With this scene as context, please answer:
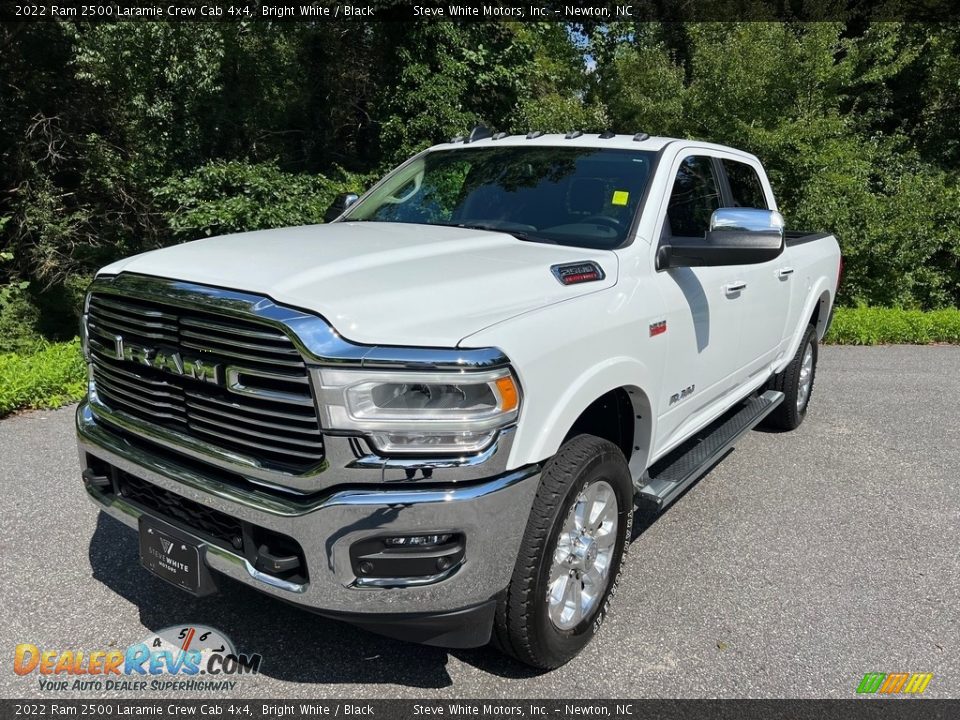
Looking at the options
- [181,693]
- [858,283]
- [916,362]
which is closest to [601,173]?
[181,693]

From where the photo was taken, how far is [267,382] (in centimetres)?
235

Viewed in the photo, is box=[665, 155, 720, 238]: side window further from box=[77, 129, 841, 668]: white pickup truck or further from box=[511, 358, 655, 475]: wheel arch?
box=[511, 358, 655, 475]: wheel arch

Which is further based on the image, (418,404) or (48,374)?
(48,374)

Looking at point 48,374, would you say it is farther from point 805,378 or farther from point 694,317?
point 805,378

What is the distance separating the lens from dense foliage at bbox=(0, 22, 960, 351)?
11.3m

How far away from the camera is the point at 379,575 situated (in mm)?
2328

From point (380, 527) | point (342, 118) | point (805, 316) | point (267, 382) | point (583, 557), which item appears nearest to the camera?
point (380, 527)

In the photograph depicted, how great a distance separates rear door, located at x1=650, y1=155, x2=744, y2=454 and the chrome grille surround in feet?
4.41

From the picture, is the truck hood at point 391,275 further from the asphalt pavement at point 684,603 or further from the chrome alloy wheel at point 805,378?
the chrome alloy wheel at point 805,378

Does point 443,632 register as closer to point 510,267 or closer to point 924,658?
point 510,267

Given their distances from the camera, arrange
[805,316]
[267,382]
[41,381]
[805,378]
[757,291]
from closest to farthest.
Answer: [267,382]
[757,291]
[805,316]
[805,378]
[41,381]

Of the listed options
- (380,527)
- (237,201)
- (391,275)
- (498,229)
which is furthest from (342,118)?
(380,527)

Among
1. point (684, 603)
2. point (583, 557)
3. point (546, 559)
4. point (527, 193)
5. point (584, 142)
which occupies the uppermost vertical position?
point (584, 142)

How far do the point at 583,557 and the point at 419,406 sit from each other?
101cm
